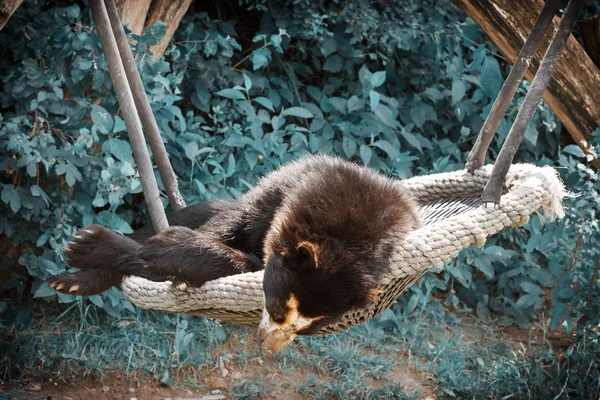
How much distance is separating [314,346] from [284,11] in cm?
236

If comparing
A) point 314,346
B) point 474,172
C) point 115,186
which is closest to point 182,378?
point 314,346

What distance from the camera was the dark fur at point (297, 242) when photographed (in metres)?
2.41

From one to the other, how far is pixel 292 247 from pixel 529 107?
103 cm

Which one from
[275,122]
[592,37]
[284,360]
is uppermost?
[592,37]

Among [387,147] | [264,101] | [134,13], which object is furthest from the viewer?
[387,147]

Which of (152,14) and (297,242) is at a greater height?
(152,14)

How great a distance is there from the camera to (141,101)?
297 cm

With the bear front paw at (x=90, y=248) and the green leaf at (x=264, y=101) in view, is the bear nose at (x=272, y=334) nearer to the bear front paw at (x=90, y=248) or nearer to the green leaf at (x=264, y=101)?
the bear front paw at (x=90, y=248)

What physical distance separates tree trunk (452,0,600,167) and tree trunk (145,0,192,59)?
160 centimetres

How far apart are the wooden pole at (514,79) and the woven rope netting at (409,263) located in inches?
7.0

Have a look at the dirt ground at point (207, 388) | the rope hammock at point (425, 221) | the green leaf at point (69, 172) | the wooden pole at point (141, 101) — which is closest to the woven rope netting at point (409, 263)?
the rope hammock at point (425, 221)

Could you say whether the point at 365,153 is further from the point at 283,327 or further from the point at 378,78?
the point at 283,327

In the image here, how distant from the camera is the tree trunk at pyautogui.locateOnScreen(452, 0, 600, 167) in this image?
3936 millimetres

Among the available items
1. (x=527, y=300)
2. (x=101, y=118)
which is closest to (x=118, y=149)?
(x=101, y=118)
